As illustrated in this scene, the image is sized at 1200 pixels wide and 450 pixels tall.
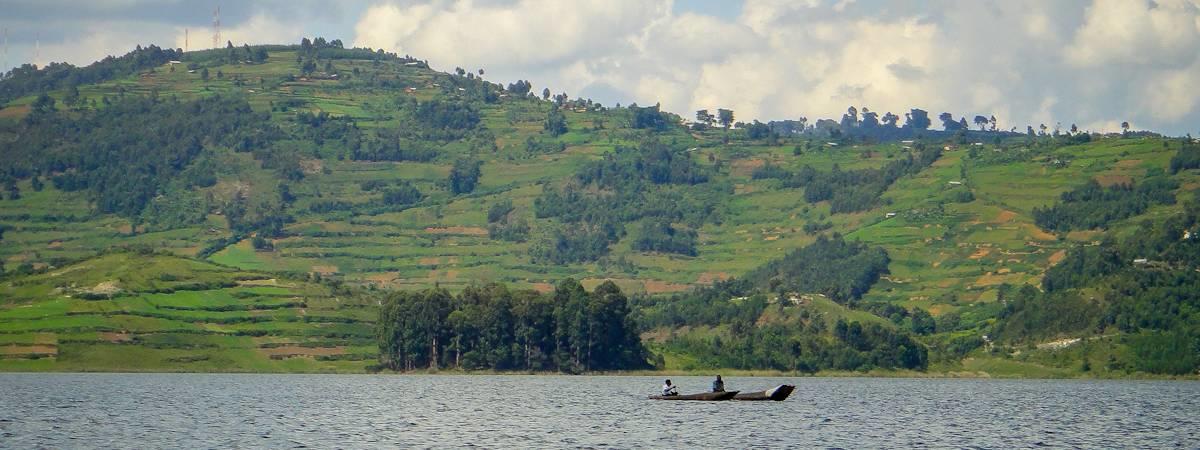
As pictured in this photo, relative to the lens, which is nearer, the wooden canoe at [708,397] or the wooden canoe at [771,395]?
the wooden canoe at [708,397]

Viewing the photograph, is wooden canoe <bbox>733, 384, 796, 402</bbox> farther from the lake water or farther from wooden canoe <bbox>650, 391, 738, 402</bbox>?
wooden canoe <bbox>650, 391, 738, 402</bbox>

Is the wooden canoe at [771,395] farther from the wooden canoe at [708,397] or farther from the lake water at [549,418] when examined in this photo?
the wooden canoe at [708,397]

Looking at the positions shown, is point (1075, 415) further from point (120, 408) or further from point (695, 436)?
point (120, 408)

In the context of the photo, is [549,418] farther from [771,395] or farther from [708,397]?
[771,395]

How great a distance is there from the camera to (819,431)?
363 feet

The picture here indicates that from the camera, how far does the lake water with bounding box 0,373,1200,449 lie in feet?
324

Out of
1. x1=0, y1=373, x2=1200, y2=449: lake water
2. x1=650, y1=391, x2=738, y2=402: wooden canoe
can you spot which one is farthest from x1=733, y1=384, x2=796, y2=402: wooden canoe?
x1=650, y1=391, x2=738, y2=402: wooden canoe

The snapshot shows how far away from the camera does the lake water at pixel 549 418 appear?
3890 inches

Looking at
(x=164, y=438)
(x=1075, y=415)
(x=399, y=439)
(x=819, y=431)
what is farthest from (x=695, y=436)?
(x=1075, y=415)

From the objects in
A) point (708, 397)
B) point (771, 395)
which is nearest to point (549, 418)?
point (708, 397)

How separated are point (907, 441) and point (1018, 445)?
6.91m

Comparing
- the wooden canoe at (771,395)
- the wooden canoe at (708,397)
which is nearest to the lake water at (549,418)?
the wooden canoe at (771,395)

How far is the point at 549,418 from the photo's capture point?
12031 centimetres

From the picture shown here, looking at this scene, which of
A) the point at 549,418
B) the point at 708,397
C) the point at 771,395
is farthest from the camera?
the point at 771,395
